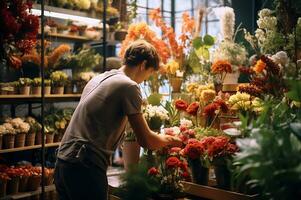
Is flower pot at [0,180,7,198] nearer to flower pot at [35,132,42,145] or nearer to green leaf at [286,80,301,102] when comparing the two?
flower pot at [35,132,42,145]

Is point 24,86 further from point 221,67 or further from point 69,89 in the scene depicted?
point 221,67

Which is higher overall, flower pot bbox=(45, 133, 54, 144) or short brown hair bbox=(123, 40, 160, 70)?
short brown hair bbox=(123, 40, 160, 70)

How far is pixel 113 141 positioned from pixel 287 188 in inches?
43.3

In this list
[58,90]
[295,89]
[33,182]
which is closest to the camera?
[295,89]

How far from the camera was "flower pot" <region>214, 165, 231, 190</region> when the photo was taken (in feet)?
6.49

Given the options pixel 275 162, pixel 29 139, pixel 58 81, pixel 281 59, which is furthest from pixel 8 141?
pixel 275 162

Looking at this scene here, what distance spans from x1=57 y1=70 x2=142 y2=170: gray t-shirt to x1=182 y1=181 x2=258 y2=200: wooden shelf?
1.60ft

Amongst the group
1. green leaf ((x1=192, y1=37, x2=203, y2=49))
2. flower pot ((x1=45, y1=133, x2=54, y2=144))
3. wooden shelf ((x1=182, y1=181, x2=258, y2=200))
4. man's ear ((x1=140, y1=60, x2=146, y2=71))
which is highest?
green leaf ((x1=192, y1=37, x2=203, y2=49))

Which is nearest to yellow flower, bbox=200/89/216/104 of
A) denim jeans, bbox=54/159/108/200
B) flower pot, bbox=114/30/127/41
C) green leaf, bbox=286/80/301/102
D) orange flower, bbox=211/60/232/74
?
orange flower, bbox=211/60/232/74

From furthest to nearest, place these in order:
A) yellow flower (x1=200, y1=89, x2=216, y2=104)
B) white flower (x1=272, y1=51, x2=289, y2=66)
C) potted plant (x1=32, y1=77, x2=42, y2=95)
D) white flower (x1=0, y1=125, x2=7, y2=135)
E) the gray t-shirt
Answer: potted plant (x1=32, y1=77, x2=42, y2=95)
white flower (x1=0, y1=125, x2=7, y2=135)
yellow flower (x1=200, y1=89, x2=216, y2=104)
white flower (x1=272, y1=51, x2=289, y2=66)
the gray t-shirt

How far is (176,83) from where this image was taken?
300cm

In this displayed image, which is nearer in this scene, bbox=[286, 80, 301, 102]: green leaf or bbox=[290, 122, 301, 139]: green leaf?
bbox=[290, 122, 301, 139]: green leaf

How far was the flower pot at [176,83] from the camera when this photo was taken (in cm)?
300

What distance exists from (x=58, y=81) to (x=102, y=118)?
2.22 metres
